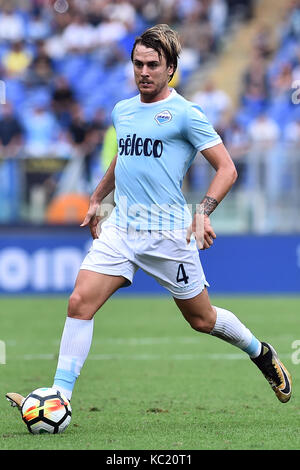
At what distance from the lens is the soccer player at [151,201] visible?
5.85 meters

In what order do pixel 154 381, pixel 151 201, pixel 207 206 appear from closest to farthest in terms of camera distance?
pixel 207 206, pixel 151 201, pixel 154 381

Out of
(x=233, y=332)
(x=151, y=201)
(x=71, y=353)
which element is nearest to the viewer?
(x=71, y=353)

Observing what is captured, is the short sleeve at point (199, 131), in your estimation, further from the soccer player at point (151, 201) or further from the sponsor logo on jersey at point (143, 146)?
the sponsor logo on jersey at point (143, 146)

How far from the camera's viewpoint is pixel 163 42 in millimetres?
5879

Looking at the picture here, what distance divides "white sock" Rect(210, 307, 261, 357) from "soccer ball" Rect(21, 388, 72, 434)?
3.92 feet

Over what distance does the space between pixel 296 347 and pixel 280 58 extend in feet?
37.9

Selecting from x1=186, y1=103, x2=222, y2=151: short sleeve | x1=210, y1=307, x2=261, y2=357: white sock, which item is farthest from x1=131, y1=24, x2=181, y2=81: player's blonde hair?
Result: x1=210, y1=307, x2=261, y2=357: white sock

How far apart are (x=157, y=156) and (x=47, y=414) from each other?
1.66 metres

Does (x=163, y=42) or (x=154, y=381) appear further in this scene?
(x=154, y=381)

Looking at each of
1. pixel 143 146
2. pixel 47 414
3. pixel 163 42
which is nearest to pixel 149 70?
pixel 163 42

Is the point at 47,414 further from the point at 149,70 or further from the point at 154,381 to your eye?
the point at 154,381

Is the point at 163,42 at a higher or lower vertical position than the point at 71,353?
higher

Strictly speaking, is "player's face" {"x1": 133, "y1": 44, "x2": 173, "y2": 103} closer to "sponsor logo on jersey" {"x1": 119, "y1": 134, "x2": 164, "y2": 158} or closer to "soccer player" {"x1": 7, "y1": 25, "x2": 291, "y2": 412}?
"soccer player" {"x1": 7, "y1": 25, "x2": 291, "y2": 412}
